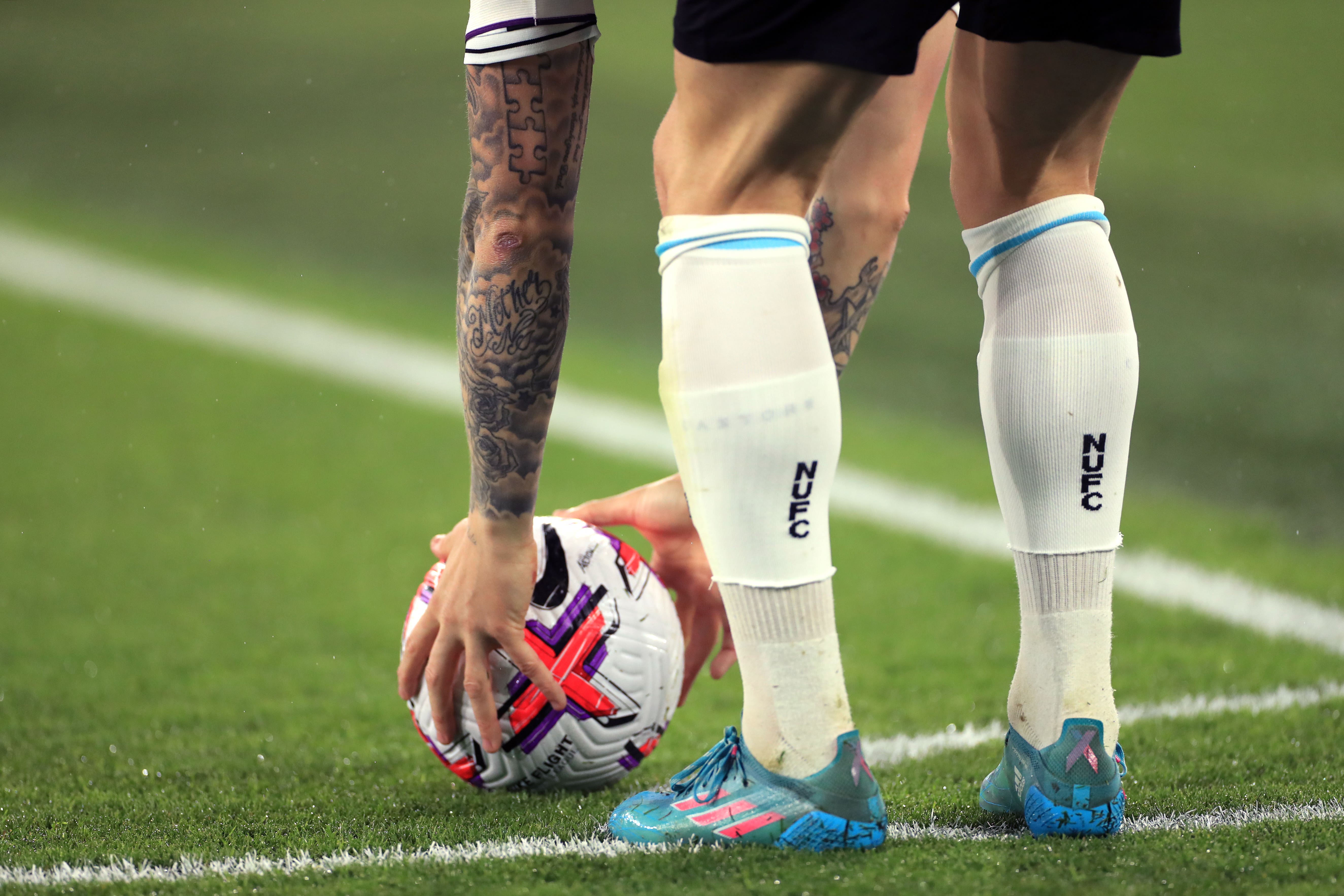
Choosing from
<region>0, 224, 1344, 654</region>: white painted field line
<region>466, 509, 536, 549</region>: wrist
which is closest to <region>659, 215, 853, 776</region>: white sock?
<region>466, 509, 536, 549</region>: wrist

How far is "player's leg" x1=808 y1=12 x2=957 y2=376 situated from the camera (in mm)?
2371

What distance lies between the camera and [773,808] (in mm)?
1682

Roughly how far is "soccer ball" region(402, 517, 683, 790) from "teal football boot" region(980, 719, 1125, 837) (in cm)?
65

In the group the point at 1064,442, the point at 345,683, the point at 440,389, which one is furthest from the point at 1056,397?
the point at 440,389

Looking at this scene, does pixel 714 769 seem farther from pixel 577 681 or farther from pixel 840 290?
pixel 840 290

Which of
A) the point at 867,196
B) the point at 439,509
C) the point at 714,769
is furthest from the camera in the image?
the point at 439,509

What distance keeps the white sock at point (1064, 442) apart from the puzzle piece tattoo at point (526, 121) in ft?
2.32

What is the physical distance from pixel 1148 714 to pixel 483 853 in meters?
1.49

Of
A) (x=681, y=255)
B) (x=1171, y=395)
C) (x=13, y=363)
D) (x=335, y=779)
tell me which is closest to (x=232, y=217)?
(x=13, y=363)

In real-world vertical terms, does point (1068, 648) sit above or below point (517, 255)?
below

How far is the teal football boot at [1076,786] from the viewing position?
179cm

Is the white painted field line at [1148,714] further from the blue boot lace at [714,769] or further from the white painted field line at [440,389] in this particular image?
the blue boot lace at [714,769]

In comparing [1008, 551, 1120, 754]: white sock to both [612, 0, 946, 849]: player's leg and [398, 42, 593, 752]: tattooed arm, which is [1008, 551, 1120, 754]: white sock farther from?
[398, 42, 593, 752]: tattooed arm

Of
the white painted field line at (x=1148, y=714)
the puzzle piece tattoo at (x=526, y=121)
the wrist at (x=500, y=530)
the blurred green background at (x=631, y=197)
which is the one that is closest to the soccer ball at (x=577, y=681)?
the wrist at (x=500, y=530)
